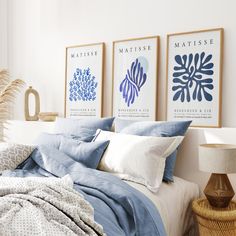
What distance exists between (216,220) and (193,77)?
4.14 ft

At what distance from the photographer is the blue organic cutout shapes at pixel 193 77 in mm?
2907

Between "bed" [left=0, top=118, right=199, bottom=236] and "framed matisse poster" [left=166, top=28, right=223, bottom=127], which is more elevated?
"framed matisse poster" [left=166, top=28, right=223, bottom=127]

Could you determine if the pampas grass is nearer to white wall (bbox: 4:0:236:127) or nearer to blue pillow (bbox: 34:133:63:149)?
white wall (bbox: 4:0:236:127)

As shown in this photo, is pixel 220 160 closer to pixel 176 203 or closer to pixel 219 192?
pixel 219 192

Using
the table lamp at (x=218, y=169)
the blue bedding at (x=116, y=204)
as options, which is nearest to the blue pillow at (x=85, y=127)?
the blue bedding at (x=116, y=204)

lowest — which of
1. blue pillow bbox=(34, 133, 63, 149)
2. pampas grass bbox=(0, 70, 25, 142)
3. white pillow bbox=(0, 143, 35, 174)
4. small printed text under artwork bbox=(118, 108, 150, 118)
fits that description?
white pillow bbox=(0, 143, 35, 174)

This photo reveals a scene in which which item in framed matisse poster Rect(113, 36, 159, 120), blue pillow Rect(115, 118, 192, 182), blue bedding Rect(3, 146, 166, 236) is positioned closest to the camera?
blue bedding Rect(3, 146, 166, 236)

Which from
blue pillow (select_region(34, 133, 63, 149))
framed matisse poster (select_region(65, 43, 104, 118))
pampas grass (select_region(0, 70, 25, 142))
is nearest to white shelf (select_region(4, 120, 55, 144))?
pampas grass (select_region(0, 70, 25, 142))

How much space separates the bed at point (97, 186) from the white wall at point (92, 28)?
699 millimetres

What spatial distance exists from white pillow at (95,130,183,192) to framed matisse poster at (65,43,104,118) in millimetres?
965

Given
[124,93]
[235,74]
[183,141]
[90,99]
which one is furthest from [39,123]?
[235,74]

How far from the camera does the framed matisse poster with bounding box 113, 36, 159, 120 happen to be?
317 cm

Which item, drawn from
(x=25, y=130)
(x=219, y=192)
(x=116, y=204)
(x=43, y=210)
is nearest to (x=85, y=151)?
(x=116, y=204)

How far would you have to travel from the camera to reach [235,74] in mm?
2807
